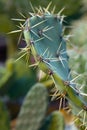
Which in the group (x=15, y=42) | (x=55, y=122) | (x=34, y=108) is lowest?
(x=55, y=122)

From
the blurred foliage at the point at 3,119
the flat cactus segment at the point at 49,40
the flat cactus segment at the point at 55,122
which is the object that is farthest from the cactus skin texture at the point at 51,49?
the blurred foliage at the point at 3,119

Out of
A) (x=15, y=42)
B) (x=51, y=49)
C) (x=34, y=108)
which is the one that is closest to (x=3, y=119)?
(x=34, y=108)

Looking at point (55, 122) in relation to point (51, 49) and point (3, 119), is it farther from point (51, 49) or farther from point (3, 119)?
point (51, 49)

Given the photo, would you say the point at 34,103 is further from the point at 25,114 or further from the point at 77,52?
the point at 77,52

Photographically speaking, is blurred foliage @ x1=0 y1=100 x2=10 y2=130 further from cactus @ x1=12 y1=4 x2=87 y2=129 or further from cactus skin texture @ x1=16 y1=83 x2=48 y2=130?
cactus @ x1=12 y1=4 x2=87 y2=129

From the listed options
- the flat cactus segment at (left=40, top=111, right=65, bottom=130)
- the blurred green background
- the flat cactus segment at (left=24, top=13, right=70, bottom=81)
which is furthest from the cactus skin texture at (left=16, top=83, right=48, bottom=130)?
the flat cactus segment at (left=24, top=13, right=70, bottom=81)

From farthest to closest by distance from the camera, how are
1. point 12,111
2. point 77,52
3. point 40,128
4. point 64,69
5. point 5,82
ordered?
point 12,111, point 5,82, point 77,52, point 40,128, point 64,69

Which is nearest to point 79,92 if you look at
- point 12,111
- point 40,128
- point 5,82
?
point 40,128
